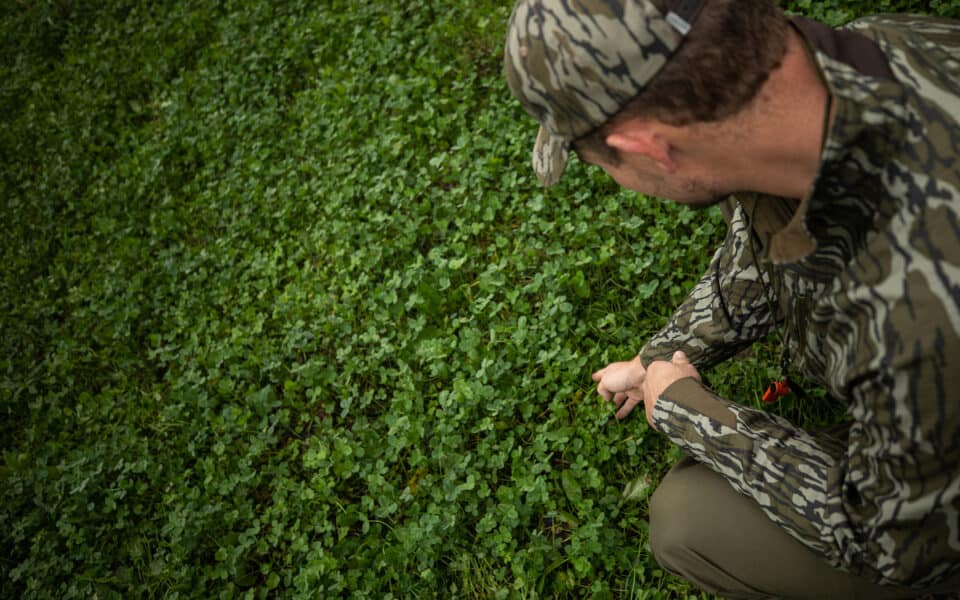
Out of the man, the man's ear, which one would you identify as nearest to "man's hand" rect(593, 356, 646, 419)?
the man

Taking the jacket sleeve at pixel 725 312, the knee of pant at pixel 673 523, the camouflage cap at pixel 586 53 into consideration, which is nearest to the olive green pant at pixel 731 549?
the knee of pant at pixel 673 523

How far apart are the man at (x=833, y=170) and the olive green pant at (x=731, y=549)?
0.57ft

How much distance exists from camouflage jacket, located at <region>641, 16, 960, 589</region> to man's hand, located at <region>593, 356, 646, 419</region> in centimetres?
92

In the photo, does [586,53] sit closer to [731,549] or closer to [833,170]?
[833,170]

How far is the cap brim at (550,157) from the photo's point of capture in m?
1.72

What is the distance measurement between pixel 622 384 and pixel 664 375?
1.50 ft

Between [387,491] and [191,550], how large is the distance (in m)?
1.04

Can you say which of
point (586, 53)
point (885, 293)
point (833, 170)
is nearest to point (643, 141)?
point (586, 53)

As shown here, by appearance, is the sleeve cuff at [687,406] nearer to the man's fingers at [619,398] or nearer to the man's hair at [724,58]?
the man's fingers at [619,398]

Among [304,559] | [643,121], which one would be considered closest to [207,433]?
[304,559]

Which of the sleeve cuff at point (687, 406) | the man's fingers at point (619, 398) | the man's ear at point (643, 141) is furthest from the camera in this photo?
the man's fingers at point (619, 398)

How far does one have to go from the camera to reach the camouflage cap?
139 centimetres

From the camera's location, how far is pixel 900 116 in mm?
1349

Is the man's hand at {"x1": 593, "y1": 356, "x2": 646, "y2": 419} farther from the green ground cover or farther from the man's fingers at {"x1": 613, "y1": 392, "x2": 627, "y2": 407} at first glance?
the green ground cover
